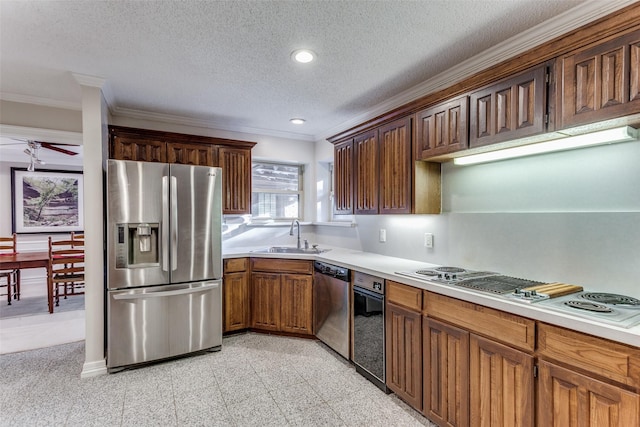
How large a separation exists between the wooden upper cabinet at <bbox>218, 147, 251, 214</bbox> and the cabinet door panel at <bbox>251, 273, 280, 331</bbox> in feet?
2.82

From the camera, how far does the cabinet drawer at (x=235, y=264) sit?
11.2ft

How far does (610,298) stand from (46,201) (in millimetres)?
8003

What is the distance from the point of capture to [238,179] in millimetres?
3807

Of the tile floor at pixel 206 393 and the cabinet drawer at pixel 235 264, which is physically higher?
the cabinet drawer at pixel 235 264

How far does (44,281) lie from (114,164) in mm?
5130

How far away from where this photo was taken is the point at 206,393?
7.86 ft

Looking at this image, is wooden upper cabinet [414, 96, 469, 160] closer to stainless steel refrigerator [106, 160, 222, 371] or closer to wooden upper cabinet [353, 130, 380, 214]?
wooden upper cabinet [353, 130, 380, 214]

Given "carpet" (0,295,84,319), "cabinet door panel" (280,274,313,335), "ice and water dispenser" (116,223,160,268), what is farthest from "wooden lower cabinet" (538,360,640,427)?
"carpet" (0,295,84,319)

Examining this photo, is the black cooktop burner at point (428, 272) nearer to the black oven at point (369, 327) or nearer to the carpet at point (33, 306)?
the black oven at point (369, 327)

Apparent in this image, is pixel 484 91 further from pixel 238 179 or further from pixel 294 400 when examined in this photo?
pixel 238 179

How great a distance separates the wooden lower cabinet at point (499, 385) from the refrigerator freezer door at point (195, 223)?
2371mm

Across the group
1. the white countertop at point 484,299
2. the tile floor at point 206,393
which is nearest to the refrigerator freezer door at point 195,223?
the tile floor at point 206,393

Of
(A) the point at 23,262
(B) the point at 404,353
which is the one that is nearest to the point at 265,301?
(B) the point at 404,353

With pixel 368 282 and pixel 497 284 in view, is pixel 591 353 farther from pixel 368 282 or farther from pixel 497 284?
pixel 368 282
